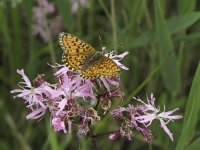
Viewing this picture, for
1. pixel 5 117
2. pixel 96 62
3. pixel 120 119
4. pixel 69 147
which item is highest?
pixel 96 62

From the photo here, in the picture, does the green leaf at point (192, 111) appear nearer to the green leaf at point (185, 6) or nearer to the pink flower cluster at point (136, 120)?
the pink flower cluster at point (136, 120)

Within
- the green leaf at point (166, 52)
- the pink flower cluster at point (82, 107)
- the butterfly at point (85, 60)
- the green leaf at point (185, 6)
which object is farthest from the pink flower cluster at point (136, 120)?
the green leaf at point (185, 6)

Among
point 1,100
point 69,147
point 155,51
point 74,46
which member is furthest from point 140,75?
point 74,46

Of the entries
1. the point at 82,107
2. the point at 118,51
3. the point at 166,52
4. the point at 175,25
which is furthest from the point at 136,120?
the point at 118,51

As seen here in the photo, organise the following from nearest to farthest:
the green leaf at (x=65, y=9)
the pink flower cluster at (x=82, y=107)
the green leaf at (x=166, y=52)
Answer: the pink flower cluster at (x=82, y=107) → the green leaf at (x=166, y=52) → the green leaf at (x=65, y=9)

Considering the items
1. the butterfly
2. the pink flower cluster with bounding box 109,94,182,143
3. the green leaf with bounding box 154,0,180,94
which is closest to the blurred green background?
the green leaf with bounding box 154,0,180,94

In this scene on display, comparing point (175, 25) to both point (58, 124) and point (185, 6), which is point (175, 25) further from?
point (58, 124)

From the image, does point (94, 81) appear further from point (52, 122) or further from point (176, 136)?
point (176, 136)
